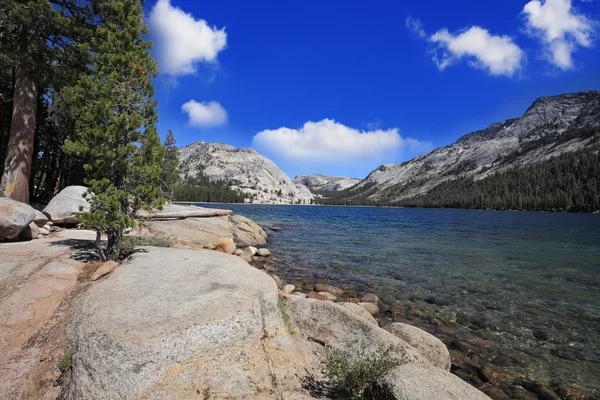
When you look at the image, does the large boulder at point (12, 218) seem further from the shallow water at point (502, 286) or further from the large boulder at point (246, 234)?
the large boulder at point (246, 234)

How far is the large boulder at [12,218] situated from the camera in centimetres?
1323

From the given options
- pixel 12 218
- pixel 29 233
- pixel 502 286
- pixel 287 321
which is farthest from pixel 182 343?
pixel 502 286

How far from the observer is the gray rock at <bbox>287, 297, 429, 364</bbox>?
768 centimetres

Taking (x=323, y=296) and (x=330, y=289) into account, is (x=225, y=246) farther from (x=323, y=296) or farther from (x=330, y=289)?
(x=323, y=296)

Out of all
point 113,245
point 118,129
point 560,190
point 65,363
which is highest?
point 560,190

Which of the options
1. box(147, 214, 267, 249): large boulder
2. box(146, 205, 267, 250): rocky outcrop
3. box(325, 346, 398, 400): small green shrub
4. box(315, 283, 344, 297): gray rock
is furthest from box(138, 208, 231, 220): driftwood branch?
box(325, 346, 398, 400): small green shrub

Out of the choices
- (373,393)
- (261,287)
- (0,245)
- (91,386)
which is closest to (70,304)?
(91,386)

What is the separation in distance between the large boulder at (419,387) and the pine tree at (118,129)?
10556mm

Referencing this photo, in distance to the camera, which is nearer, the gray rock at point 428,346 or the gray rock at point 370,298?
the gray rock at point 428,346

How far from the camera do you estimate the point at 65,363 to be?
6.12 m

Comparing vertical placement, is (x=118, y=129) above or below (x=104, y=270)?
above

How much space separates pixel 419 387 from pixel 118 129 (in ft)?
41.5

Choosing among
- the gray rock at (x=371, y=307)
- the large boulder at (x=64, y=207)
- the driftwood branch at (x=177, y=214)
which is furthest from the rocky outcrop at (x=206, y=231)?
the gray rock at (x=371, y=307)

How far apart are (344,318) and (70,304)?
805 centimetres
